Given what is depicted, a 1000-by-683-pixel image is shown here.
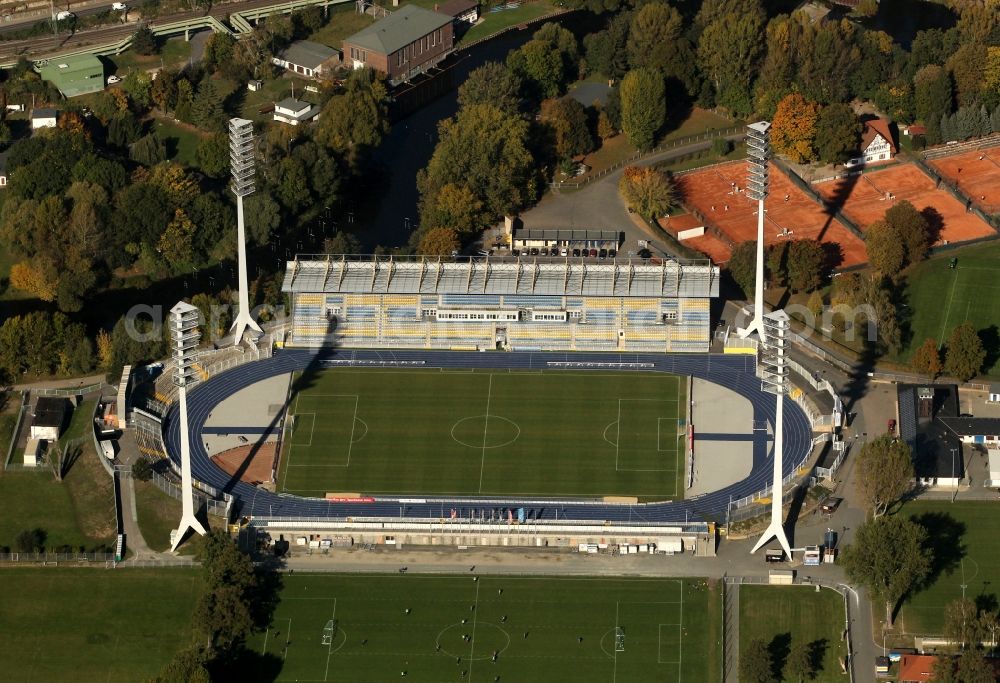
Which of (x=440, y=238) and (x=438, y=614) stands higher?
(x=440, y=238)

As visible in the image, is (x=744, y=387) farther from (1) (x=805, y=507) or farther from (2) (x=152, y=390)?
(2) (x=152, y=390)

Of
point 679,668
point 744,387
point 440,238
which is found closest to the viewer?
point 679,668

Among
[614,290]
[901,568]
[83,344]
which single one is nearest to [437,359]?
[614,290]

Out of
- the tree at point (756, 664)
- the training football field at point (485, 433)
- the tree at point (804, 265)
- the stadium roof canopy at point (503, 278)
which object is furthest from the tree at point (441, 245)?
the tree at point (756, 664)

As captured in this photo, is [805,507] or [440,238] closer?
[805,507]

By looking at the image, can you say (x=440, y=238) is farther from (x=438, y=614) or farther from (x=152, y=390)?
(x=438, y=614)

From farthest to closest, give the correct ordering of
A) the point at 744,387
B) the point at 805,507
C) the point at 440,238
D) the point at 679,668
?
1. the point at 440,238
2. the point at 744,387
3. the point at 805,507
4. the point at 679,668

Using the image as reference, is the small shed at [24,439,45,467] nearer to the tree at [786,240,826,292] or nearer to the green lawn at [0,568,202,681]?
the green lawn at [0,568,202,681]
